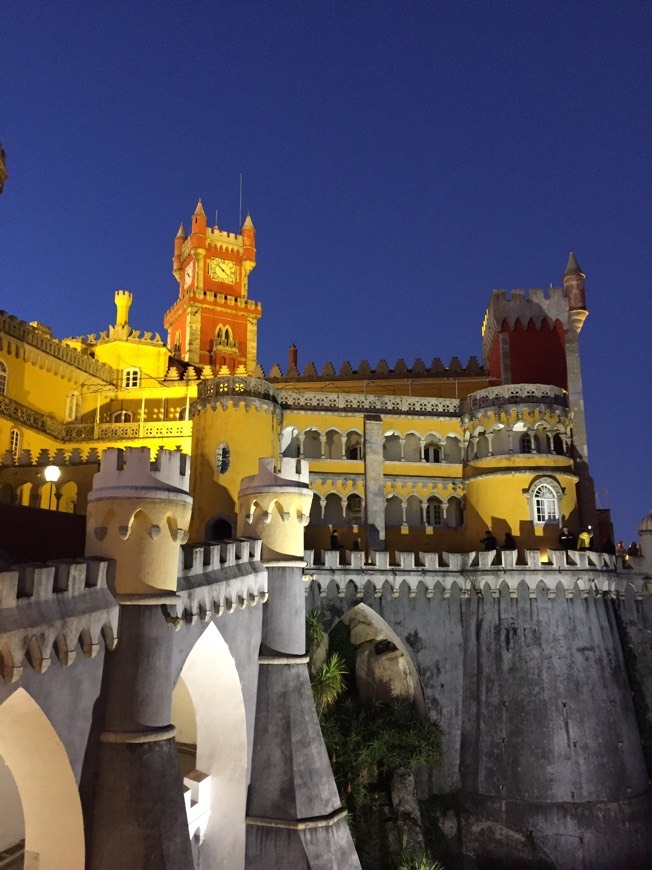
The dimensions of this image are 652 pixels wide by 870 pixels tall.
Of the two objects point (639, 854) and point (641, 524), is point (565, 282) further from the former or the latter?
point (639, 854)

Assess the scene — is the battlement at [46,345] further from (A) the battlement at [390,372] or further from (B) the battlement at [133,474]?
(B) the battlement at [133,474]

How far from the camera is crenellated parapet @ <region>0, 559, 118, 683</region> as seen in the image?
1005 cm

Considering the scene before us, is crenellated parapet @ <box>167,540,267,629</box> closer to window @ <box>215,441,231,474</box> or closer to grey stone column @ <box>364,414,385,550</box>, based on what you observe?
window @ <box>215,441,231,474</box>

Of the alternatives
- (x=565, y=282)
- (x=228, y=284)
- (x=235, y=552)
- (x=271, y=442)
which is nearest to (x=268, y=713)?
(x=235, y=552)

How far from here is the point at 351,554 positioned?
3272cm

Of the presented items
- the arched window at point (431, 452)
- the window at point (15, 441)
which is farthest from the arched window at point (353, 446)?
the window at point (15, 441)

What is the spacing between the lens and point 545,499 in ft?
118

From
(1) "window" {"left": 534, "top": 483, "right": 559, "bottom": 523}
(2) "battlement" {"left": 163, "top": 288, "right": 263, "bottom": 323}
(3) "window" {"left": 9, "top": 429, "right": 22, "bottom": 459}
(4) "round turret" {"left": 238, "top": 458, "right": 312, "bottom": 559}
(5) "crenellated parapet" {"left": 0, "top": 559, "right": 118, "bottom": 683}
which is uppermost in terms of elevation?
(2) "battlement" {"left": 163, "top": 288, "right": 263, "bottom": 323}

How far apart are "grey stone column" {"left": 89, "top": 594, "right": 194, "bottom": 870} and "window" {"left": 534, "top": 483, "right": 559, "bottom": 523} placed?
25943mm

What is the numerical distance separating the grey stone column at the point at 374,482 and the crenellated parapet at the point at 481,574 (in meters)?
3.12

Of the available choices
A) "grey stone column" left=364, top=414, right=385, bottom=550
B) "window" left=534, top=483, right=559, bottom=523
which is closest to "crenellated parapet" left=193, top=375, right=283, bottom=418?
"grey stone column" left=364, top=414, right=385, bottom=550

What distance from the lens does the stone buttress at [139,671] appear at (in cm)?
1216

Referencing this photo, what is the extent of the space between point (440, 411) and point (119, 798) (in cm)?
3017

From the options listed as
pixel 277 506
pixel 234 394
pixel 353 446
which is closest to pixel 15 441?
pixel 234 394
